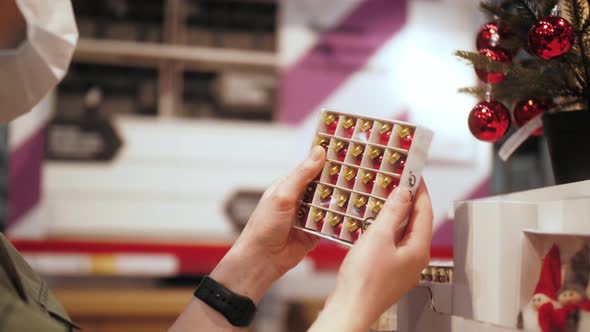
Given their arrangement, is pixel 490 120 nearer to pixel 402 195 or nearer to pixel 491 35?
pixel 491 35

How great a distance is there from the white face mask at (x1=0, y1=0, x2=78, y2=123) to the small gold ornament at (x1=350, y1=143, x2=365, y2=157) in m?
0.36

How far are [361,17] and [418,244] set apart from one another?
228 cm

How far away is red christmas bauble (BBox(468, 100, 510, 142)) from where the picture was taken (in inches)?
34.5

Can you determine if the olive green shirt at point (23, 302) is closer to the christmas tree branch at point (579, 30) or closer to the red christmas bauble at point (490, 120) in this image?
the red christmas bauble at point (490, 120)

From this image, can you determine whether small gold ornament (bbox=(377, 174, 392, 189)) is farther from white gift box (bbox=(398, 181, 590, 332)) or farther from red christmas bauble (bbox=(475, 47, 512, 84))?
red christmas bauble (bbox=(475, 47, 512, 84))

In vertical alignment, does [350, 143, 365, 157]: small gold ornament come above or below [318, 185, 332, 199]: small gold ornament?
above

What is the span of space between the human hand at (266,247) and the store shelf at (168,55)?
77.0 inches

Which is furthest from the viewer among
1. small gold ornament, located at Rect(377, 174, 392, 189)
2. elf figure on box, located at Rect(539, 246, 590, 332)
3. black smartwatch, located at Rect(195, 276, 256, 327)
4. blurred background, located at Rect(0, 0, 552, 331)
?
blurred background, located at Rect(0, 0, 552, 331)

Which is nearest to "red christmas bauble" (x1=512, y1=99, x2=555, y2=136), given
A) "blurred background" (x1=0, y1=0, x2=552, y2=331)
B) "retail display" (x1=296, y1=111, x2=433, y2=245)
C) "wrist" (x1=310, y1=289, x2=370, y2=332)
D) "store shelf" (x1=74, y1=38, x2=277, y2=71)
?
"retail display" (x1=296, y1=111, x2=433, y2=245)

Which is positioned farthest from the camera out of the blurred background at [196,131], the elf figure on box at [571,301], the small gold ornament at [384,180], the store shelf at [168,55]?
the store shelf at [168,55]

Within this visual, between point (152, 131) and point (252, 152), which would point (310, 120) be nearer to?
point (252, 152)

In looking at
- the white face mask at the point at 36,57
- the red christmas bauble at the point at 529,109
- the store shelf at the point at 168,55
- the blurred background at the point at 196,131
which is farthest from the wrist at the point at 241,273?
the store shelf at the point at 168,55

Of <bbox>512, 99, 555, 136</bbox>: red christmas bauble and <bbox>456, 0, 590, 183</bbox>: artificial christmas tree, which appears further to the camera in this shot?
<bbox>512, 99, 555, 136</bbox>: red christmas bauble

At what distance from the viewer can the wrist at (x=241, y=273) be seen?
0.87 meters
